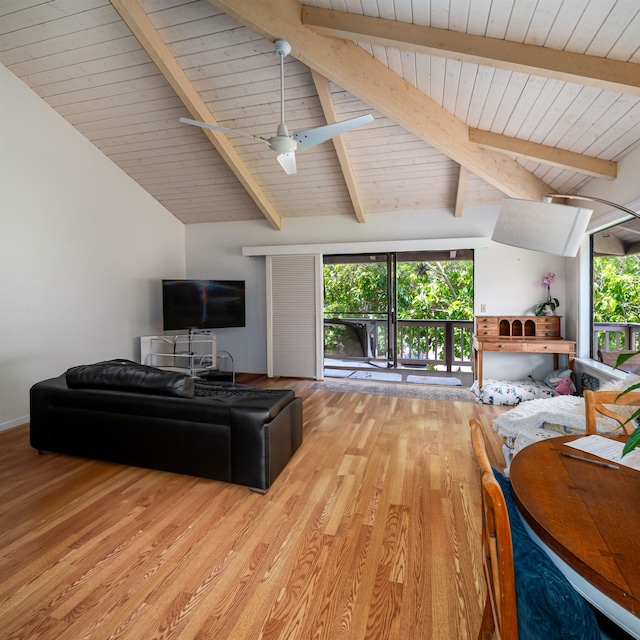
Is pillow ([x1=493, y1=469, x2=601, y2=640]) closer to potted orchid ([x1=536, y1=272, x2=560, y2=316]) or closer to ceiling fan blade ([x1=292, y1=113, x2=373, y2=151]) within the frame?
ceiling fan blade ([x1=292, y1=113, x2=373, y2=151])

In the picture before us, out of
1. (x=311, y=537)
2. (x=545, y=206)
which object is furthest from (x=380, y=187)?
(x=311, y=537)

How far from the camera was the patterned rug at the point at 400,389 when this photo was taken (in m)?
4.35

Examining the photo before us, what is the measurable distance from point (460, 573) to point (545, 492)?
0.82 metres

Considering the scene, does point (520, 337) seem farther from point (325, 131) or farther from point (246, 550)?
point (246, 550)

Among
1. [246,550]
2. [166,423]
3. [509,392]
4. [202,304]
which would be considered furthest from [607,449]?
[202,304]

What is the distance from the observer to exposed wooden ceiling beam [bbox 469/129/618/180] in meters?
3.21

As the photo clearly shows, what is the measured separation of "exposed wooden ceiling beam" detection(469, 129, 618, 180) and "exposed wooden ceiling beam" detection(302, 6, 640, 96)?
45.0 inches

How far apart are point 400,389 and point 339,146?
3133mm

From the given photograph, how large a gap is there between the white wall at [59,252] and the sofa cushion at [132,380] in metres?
1.53

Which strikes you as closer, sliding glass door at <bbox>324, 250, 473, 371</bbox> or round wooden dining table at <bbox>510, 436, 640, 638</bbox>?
round wooden dining table at <bbox>510, 436, 640, 638</bbox>

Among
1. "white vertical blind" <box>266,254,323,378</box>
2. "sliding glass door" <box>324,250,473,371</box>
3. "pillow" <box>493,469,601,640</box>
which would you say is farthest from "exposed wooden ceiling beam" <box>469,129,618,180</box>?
"pillow" <box>493,469,601,640</box>

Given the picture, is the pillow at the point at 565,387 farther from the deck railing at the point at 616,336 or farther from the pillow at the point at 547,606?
the pillow at the point at 547,606

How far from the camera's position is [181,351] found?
5637 millimetres

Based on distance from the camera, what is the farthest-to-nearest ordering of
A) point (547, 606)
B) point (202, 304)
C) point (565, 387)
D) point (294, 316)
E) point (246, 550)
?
point (294, 316)
point (202, 304)
point (565, 387)
point (246, 550)
point (547, 606)
